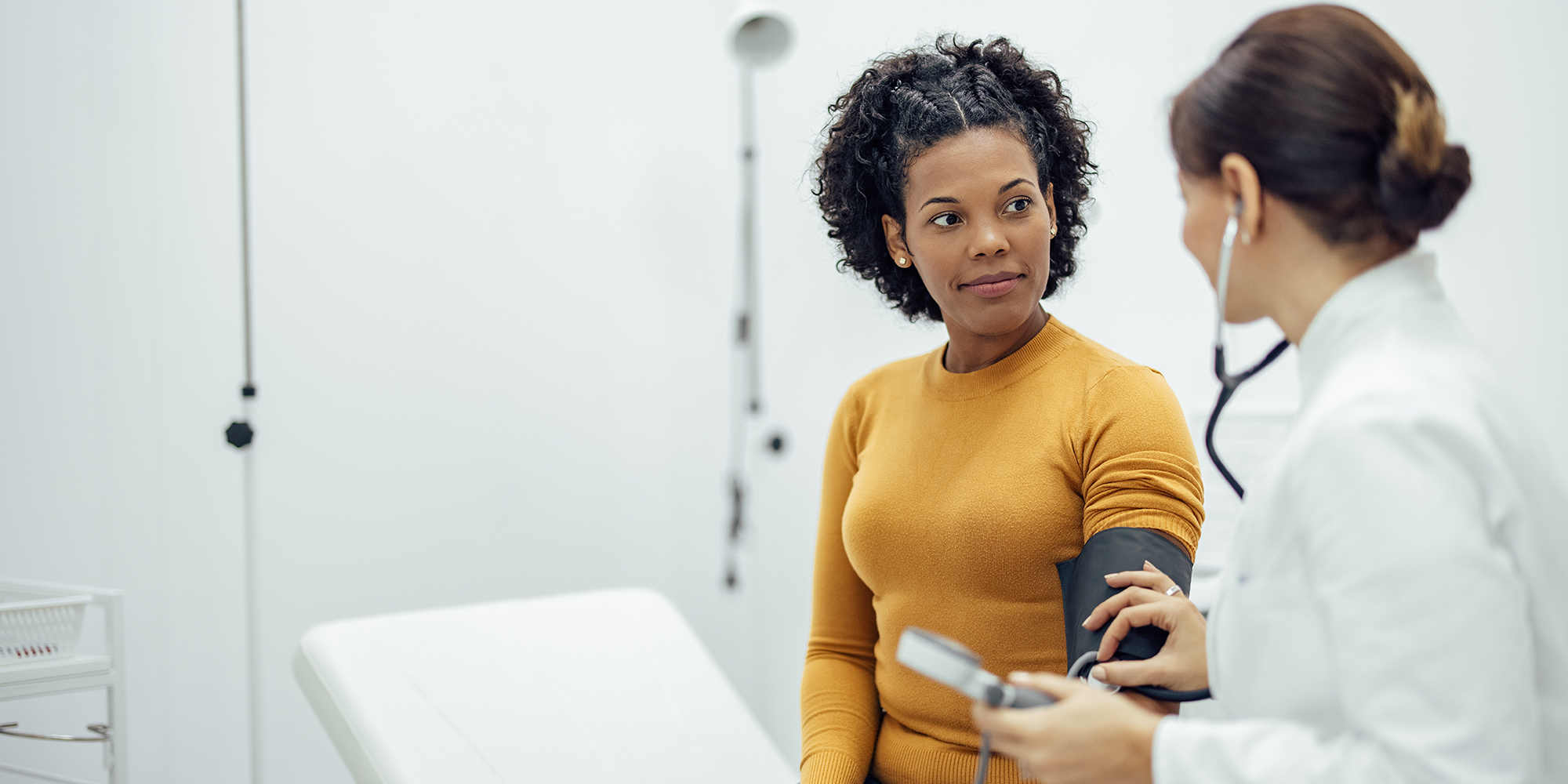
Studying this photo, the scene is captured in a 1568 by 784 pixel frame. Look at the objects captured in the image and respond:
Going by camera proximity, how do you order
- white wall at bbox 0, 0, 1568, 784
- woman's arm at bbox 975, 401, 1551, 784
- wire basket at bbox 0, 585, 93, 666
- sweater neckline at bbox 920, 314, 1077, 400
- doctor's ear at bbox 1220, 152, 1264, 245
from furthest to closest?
white wall at bbox 0, 0, 1568, 784
wire basket at bbox 0, 585, 93, 666
sweater neckline at bbox 920, 314, 1077, 400
doctor's ear at bbox 1220, 152, 1264, 245
woman's arm at bbox 975, 401, 1551, 784

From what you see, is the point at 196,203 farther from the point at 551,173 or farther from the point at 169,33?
the point at 551,173

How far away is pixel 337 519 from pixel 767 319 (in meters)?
0.97

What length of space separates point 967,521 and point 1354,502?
1.52ft

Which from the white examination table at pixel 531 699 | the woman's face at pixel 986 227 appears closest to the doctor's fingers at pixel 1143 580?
the woman's face at pixel 986 227

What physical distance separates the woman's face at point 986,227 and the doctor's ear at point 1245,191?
353 mm

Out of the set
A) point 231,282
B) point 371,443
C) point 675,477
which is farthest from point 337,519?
point 675,477

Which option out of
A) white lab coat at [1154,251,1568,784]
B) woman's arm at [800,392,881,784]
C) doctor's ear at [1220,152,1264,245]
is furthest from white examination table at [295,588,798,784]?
doctor's ear at [1220,152,1264,245]

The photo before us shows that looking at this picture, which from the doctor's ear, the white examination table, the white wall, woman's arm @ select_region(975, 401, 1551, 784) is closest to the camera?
woman's arm @ select_region(975, 401, 1551, 784)

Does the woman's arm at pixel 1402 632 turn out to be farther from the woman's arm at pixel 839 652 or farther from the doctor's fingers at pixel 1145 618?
the woman's arm at pixel 839 652

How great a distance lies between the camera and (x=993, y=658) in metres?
0.94

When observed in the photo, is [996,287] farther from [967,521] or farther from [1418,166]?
[1418,166]

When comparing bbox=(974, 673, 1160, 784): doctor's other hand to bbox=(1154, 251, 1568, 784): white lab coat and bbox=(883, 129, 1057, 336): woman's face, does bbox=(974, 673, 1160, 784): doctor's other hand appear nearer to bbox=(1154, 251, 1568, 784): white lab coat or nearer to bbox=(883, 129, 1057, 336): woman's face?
bbox=(1154, 251, 1568, 784): white lab coat

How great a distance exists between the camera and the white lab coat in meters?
0.47

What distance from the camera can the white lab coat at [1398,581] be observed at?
18.5 inches
